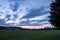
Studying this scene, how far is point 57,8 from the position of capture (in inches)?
870

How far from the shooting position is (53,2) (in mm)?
22766

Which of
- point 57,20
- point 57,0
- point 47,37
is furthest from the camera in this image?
point 57,0

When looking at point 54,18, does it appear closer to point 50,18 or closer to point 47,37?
point 50,18

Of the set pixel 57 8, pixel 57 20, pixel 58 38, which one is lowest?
pixel 58 38

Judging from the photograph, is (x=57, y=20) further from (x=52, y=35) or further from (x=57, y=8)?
(x=52, y=35)

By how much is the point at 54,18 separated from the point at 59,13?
1.34 meters

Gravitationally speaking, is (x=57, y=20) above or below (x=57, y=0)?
below

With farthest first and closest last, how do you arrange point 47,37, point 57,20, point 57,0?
point 57,0 → point 57,20 → point 47,37

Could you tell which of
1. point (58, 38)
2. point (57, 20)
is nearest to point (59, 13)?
point (57, 20)

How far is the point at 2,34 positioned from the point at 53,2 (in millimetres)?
15750

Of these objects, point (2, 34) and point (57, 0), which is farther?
point (57, 0)

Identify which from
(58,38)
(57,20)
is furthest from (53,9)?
(58,38)

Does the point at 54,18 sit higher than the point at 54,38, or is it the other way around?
the point at 54,18

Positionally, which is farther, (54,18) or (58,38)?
(54,18)
